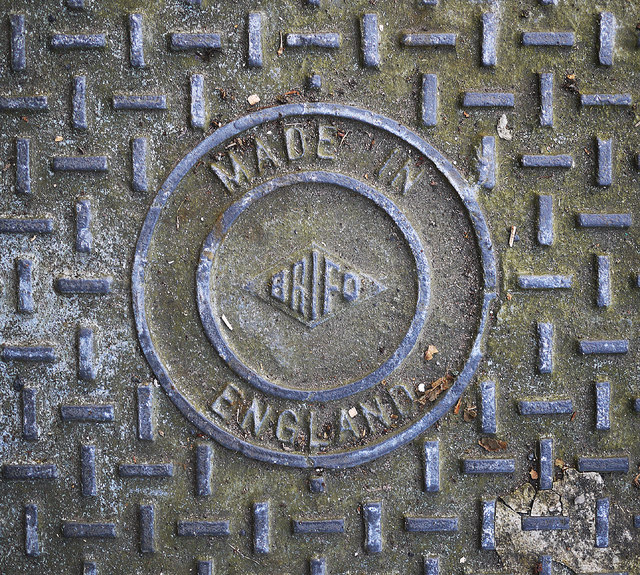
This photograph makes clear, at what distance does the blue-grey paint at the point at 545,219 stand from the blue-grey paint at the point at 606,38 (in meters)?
0.68

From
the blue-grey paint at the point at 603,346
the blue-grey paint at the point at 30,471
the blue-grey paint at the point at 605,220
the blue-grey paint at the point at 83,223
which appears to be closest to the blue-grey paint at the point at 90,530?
the blue-grey paint at the point at 30,471

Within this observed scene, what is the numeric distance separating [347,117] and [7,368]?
6.54 ft

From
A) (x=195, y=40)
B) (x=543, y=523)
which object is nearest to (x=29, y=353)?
(x=195, y=40)

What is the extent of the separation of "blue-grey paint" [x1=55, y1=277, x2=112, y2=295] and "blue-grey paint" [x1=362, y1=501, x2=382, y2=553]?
1602 millimetres

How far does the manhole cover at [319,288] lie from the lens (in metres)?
2.85

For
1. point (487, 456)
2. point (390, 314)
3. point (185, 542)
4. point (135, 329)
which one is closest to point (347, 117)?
point (390, 314)

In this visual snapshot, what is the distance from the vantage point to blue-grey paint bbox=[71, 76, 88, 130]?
284 cm

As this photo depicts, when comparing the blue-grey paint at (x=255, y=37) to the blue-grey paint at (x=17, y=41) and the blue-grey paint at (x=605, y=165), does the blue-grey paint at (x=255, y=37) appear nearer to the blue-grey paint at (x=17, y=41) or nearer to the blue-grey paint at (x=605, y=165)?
the blue-grey paint at (x=17, y=41)

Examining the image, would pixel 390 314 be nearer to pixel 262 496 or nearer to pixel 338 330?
pixel 338 330

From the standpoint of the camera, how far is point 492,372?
2.90 meters

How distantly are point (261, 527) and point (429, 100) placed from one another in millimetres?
2147

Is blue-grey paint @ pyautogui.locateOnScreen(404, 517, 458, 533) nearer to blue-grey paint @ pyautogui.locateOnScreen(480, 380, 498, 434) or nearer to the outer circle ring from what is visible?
the outer circle ring

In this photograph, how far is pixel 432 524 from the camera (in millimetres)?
2916

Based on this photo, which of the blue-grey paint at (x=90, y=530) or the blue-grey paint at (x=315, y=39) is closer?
the blue-grey paint at (x=315, y=39)
